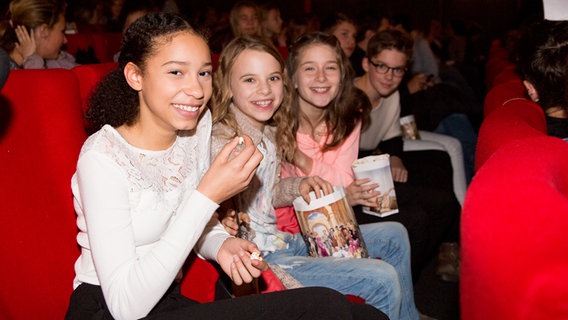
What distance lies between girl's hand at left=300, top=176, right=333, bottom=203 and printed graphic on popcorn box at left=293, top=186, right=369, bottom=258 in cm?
3

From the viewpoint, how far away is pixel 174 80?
1.16 m

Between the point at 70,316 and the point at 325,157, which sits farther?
the point at 325,157

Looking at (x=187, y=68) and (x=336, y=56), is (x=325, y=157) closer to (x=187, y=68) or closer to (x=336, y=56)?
(x=336, y=56)

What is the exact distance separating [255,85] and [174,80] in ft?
1.88

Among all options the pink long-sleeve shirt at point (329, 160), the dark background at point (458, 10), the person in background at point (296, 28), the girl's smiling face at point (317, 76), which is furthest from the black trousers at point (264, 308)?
the dark background at point (458, 10)

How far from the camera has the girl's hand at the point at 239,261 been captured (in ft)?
3.81

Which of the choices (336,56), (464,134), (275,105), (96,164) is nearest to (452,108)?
(464,134)

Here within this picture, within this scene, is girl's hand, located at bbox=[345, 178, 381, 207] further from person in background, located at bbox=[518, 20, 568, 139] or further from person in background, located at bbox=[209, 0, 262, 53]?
person in background, located at bbox=[209, 0, 262, 53]

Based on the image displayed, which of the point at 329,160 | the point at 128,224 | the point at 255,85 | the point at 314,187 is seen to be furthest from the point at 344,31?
the point at 128,224

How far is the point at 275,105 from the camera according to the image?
173cm

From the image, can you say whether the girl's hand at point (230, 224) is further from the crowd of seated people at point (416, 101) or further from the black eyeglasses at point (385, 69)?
the black eyeglasses at point (385, 69)

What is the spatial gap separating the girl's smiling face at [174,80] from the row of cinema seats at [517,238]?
2.19 feet

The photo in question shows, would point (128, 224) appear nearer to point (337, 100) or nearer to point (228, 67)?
point (228, 67)

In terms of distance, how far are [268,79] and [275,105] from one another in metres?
0.08
